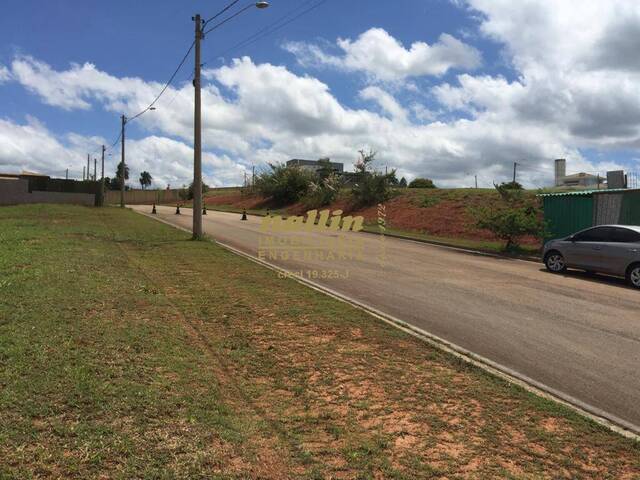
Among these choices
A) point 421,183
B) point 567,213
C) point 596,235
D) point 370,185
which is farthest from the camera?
point 421,183

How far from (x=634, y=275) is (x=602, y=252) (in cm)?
109

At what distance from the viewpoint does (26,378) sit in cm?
405

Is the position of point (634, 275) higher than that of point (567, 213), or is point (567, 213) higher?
point (567, 213)

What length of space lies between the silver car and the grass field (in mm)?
8402

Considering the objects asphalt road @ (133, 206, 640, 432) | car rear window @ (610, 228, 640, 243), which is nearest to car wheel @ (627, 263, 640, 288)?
asphalt road @ (133, 206, 640, 432)

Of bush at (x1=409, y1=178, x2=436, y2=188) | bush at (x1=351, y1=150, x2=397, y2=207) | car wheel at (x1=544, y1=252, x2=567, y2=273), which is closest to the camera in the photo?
car wheel at (x1=544, y1=252, x2=567, y2=273)

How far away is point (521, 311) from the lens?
27.6ft

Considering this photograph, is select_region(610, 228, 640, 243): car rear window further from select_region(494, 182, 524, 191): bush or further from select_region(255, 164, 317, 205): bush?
select_region(255, 164, 317, 205): bush

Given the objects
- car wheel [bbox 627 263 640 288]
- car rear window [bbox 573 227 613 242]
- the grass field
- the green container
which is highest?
the green container

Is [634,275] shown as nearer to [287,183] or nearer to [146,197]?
[287,183]

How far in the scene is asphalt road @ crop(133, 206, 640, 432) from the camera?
17.5 feet

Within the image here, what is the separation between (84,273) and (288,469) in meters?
7.34
